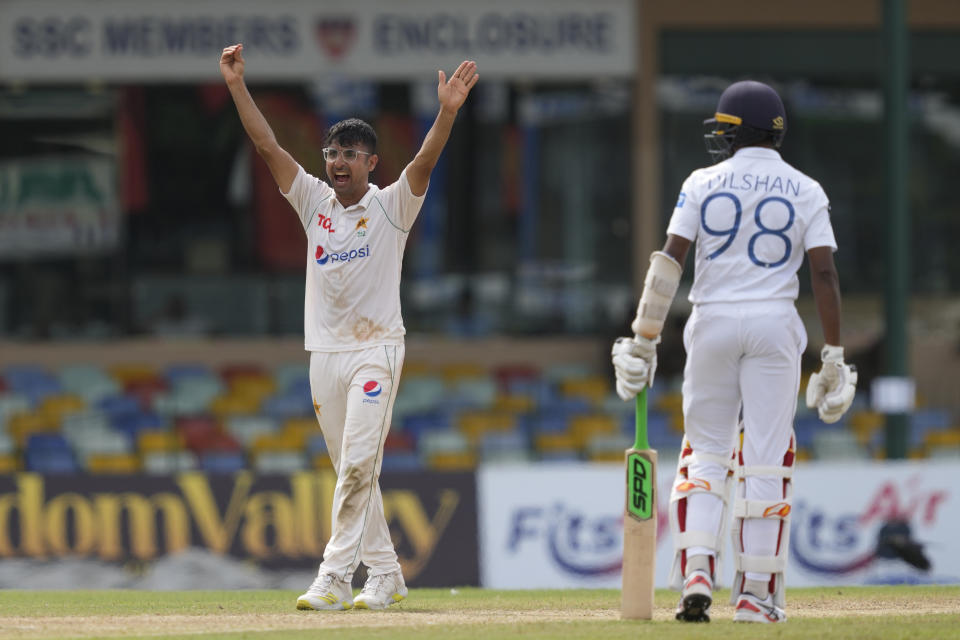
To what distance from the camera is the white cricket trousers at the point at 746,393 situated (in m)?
7.05

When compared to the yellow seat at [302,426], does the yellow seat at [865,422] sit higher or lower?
lower

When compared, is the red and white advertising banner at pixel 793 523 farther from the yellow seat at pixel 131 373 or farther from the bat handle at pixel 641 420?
the yellow seat at pixel 131 373

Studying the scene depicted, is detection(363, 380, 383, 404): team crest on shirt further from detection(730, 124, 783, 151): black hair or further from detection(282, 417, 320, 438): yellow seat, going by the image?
detection(282, 417, 320, 438): yellow seat

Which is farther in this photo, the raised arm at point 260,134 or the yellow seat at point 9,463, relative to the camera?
the yellow seat at point 9,463

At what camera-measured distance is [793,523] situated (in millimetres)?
13969

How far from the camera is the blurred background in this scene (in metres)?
20.0

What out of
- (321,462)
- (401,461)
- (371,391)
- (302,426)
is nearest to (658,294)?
(371,391)

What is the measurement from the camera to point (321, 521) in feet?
45.6

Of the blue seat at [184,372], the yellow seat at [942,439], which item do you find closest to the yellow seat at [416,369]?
the blue seat at [184,372]

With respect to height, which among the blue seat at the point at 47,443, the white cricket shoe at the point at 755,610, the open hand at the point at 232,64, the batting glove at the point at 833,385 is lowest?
the blue seat at the point at 47,443

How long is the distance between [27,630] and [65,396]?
12.5 m

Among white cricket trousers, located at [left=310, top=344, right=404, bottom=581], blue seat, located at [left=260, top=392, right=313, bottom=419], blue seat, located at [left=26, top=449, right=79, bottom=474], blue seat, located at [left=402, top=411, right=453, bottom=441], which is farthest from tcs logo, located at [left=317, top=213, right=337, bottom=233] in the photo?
blue seat, located at [left=260, top=392, right=313, bottom=419]

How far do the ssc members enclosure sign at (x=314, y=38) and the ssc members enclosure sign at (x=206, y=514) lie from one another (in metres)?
7.41

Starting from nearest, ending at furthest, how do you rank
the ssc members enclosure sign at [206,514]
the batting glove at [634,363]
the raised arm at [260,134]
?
the batting glove at [634,363] < the raised arm at [260,134] < the ssc members enclosure sign at [206,514]
